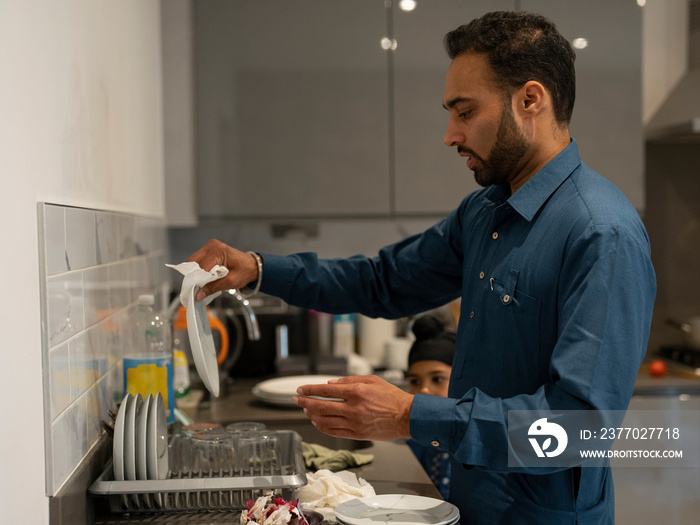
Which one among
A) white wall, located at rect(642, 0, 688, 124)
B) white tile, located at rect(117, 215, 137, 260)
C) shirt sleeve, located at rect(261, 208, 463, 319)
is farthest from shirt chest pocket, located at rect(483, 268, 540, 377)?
white wall, located at rect(642, 0, 688, 124)

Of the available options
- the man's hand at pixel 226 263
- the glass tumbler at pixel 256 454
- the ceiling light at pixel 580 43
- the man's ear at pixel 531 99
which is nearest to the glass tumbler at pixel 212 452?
the glass tumbler at pixel 256 454

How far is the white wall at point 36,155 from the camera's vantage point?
2.89ft

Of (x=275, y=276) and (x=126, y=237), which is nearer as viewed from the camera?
(x=275, y=276)

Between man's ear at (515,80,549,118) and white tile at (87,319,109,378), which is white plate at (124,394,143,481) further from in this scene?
man's ear at (515,80,549,118)

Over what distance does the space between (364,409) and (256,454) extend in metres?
0.42

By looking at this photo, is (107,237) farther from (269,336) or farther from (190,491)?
(269,336)

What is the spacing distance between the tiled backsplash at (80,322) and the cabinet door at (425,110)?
3.72 feet

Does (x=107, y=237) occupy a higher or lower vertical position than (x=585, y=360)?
higher

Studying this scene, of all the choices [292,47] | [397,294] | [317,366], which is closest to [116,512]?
[397,294]

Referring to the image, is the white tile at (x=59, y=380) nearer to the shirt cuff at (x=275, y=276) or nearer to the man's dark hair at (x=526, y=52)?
the shirt cuff at (x=275, y=276)

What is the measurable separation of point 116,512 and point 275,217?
4.70 feet

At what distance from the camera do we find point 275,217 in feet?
8.17

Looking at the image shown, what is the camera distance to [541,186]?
115 centimetres

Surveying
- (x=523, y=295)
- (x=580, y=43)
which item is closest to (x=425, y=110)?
(x=580, y=43)
